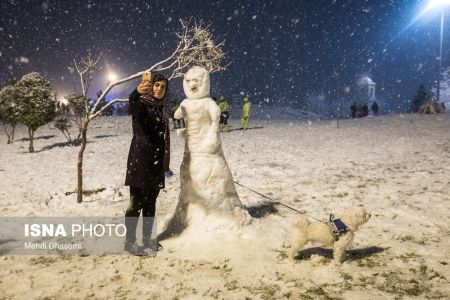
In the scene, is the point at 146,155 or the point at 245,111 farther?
the point at 245,111

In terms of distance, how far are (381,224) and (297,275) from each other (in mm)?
2315

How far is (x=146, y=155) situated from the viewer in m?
4.10

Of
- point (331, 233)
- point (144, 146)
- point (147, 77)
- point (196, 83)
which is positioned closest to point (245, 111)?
point (196, 83)

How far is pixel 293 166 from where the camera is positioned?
968cm

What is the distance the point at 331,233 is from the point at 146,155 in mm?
2348

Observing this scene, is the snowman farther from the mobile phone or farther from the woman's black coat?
the mobile phone

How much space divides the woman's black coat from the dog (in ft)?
6.01

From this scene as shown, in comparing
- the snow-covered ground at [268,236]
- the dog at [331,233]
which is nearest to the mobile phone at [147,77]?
the snow-covered ground at [268,236]

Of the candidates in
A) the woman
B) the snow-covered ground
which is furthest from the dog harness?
the woman

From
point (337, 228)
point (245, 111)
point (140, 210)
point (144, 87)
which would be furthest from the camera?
point (245, 111)

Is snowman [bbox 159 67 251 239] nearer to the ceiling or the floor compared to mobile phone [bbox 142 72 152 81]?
nearer to the floor

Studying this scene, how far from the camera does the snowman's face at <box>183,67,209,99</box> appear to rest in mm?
4590

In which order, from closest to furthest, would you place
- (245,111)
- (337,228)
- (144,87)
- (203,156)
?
(337,228) < (144,87) < (203,156) < (245,111)

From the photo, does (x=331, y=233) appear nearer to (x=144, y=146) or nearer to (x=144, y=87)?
(x=144, y=146)
